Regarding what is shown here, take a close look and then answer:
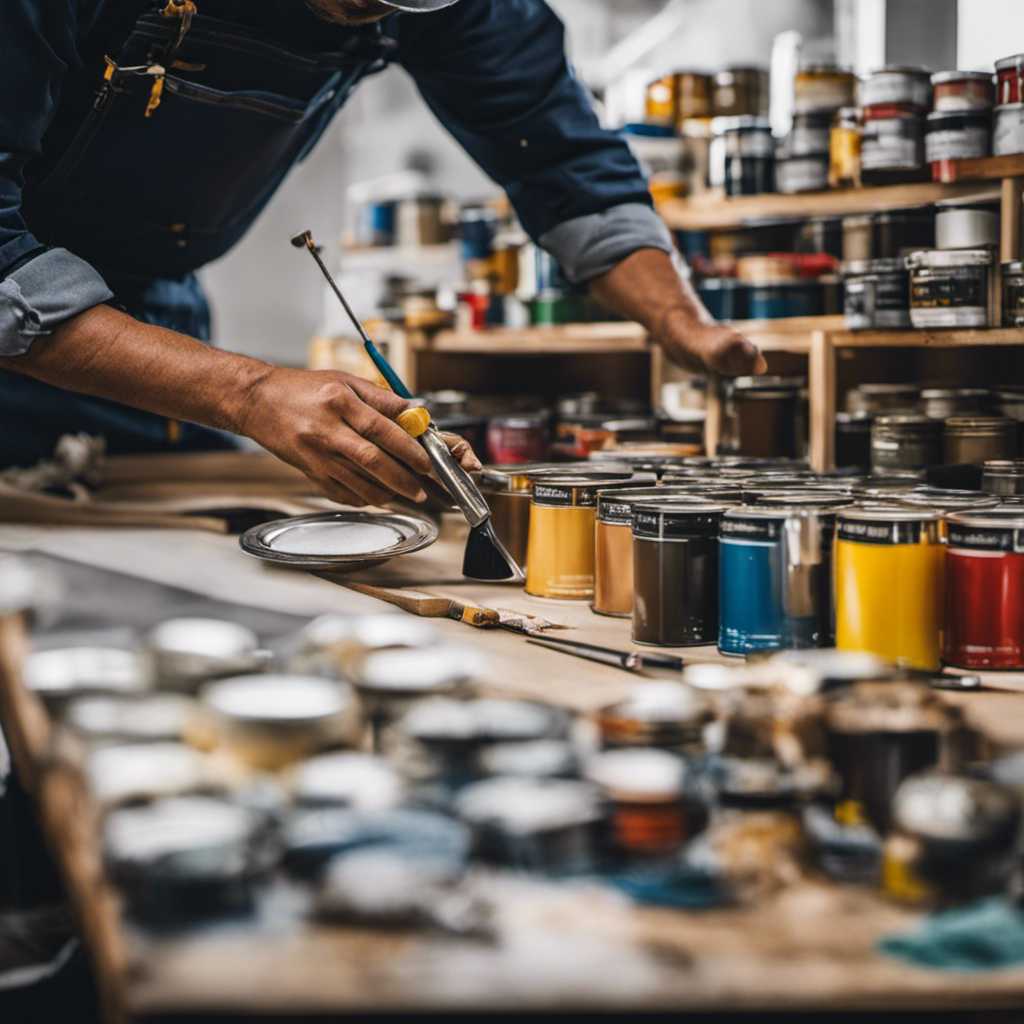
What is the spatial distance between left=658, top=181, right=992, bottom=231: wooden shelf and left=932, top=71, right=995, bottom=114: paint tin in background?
115mm

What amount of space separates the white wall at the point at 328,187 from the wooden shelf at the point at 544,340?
2.04m

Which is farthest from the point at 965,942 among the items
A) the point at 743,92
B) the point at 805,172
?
the point at 743,92

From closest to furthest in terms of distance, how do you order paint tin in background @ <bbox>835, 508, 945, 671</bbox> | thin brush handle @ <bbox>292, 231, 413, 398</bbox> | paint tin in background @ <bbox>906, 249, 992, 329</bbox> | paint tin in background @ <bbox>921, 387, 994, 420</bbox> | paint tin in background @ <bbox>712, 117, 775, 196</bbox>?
paint tin in background @ <bbox>835, 508, 945, 671</bbox>
thin brush handle @ <bbox>292, 231, 413, 398</bbox>
paint tin in background @ <bbox>906, 249, 992, 329</bbox>
paint tin in background @ <bbox>921, 387, 994, 420</bbox>
paint tin in background @ <bbox>712, 117, 775, 196</bbox>

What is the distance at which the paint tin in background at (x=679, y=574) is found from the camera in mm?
1178

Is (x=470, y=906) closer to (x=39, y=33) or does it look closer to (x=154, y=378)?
(x=154, y=378)

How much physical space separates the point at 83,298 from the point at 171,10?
0.43 m

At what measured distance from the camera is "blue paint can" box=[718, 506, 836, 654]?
110 centimetres

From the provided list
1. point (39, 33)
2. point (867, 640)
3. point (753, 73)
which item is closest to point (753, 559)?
point (867, 640)

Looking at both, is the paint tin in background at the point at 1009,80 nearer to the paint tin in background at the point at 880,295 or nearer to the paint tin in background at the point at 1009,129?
the paint tin in background at the point at 1009,129

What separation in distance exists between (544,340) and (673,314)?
2.17 ft

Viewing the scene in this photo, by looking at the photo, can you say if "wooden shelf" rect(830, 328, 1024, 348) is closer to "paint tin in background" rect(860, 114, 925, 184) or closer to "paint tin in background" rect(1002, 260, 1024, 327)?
"paint tin in background" rect(1002, 260, 1024, 327)

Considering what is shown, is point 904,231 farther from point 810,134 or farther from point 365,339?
point 365,339

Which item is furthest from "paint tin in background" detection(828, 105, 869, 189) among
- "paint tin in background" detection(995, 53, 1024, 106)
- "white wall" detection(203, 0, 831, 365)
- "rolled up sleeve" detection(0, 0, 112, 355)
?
"white wall" detection(203, 0, 831, 365)

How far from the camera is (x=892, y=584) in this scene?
1057mm
